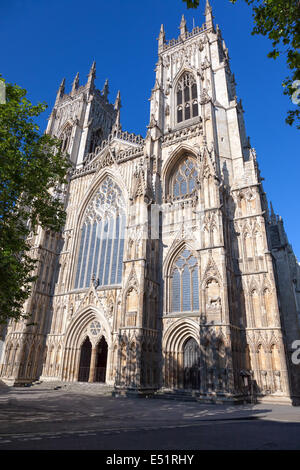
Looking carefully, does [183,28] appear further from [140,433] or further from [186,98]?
[140,433]


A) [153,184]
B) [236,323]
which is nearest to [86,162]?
[153,184]

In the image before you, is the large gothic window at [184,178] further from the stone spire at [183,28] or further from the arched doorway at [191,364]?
the stone spire at [183,28]

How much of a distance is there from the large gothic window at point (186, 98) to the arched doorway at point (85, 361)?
2195 centimetres

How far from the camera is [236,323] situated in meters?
17.4

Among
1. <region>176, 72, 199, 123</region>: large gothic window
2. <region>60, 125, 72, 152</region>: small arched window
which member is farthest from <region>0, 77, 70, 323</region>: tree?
<region>60, 125, 72, 152</region>: small arched window

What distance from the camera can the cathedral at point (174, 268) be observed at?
55.8 ft

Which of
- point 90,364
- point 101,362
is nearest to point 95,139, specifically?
point 101,362

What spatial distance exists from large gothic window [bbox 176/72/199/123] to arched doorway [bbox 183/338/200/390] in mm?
20670

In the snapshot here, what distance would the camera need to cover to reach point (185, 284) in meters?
20.5

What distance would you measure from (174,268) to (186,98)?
18508 millimetres

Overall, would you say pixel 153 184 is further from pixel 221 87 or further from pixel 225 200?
pixel 221 87

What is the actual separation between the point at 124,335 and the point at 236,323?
22.3 feet
